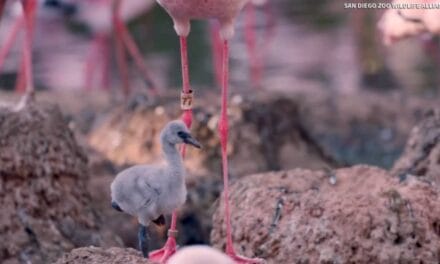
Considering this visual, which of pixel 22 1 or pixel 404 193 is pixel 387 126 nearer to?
pixel 22 1

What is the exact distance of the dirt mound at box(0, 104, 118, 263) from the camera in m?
3.80

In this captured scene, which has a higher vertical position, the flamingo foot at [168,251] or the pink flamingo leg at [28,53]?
the pink flamingo leg at [28,53]

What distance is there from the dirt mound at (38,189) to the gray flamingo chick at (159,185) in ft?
2.92

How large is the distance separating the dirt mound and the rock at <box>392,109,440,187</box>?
117cm

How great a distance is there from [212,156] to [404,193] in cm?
202

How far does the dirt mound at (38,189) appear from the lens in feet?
12.5

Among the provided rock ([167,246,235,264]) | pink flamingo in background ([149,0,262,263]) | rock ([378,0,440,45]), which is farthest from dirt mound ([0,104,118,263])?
rock ([378,0,440,45])

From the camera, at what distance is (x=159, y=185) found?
2.94m

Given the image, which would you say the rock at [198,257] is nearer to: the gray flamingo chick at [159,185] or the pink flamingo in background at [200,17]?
the gray flamingo chick at [159,185]

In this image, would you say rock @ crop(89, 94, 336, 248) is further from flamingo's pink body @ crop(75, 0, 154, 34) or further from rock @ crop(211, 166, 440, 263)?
flamingo's pink body @ crop(75, 0, 154, 34)

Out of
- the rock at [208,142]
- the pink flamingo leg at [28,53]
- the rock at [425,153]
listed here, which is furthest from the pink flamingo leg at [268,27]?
the rock at [425,153]

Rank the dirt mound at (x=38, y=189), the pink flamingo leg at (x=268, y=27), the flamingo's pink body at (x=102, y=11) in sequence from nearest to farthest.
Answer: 1. the dirt mound at (x=38, y=189)
2. the flamingo's pink body at (x=102, y=11)
3. the pink flamingo leg at (x=268, y=27)

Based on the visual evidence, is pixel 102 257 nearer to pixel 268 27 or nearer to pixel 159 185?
pixel 159 185

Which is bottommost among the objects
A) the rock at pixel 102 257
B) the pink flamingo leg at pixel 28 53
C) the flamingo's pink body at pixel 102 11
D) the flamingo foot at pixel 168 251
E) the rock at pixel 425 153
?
the flamingo foot at pixel 168 251
